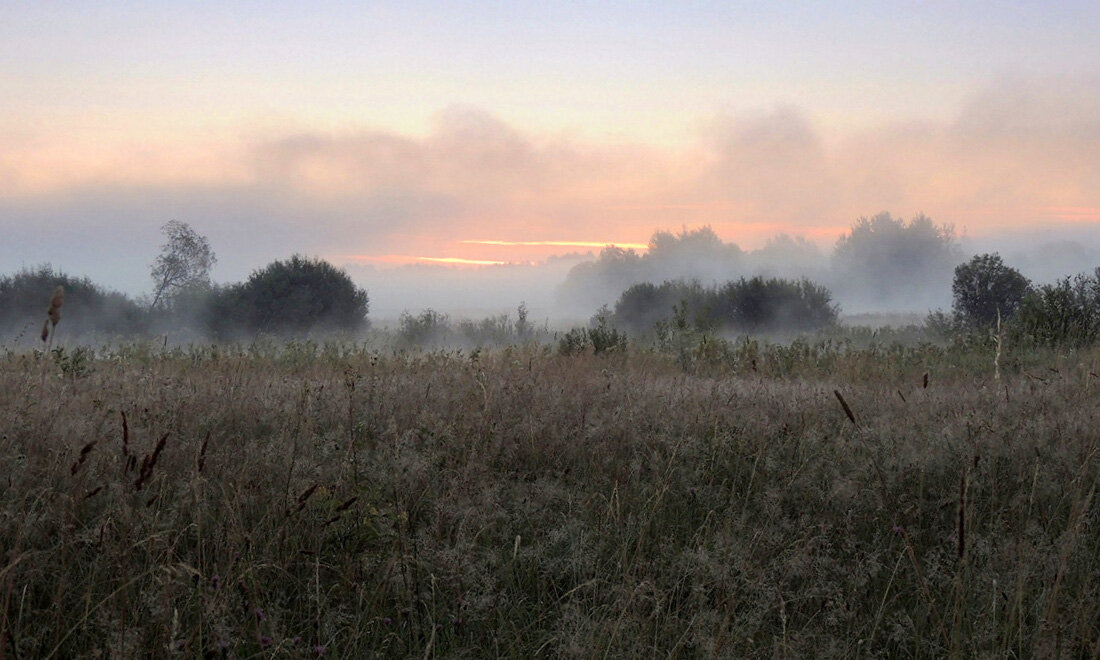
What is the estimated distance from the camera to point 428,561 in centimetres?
A: 307

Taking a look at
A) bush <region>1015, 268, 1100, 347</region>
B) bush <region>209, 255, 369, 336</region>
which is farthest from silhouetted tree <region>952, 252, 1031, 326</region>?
bush <region>209, 255, 369, 336</region>

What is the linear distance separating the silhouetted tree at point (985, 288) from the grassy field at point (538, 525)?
20.6m

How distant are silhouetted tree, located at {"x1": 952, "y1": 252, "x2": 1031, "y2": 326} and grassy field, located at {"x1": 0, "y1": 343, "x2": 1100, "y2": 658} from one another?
20.6 m

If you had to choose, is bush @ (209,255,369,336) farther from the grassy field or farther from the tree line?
the grassy field

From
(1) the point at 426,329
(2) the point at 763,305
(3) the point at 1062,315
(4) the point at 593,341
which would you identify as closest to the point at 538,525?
(4) the point at 593,341

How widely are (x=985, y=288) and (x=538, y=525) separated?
25.2 meters

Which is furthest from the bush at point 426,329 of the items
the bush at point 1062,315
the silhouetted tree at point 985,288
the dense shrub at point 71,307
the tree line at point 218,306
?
the silhouetted tree at point 985,288

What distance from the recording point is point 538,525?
11.9 ft

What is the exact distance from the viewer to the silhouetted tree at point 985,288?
941 inches

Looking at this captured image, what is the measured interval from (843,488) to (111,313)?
2496 cm

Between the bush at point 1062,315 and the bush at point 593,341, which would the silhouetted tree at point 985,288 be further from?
the bush at point 593,341

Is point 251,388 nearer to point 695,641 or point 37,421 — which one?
point 37,421

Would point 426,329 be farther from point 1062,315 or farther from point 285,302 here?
point 1062,315

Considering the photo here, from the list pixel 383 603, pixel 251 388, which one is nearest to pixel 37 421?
pixel 251 388
